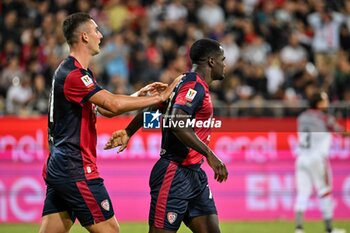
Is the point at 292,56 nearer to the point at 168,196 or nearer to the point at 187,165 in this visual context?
the point at 187,165

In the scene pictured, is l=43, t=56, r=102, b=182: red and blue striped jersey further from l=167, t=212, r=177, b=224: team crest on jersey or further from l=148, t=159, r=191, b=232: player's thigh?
l=167, t=212, r=177, b=224: team crest on jersey

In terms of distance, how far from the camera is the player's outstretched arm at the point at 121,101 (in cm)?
752

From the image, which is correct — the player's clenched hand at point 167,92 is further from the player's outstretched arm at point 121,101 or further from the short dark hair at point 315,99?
the short dark hair at point 315,99

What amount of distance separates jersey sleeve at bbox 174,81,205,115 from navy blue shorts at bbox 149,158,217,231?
0.66m

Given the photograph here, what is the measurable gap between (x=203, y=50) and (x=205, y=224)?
1.77 metres

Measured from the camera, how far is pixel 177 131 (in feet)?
25.2

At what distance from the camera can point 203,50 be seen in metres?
8.09

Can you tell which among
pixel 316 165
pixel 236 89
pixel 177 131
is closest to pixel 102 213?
pixel 177 131

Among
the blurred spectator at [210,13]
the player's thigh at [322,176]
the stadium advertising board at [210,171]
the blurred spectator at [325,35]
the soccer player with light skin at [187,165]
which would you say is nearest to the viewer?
the soccer player with light skin at [187,165]

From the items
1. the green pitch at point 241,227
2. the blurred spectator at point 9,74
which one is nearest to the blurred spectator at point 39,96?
the blurred spectator at point 9,74

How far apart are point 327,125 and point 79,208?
6.96 meters

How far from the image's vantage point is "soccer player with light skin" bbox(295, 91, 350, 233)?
13.4 metres

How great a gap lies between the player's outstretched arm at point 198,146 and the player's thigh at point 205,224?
2.28ft

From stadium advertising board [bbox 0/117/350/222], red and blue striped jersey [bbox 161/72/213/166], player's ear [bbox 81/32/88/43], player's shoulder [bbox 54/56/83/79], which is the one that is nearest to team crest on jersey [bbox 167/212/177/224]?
red and blue striped jersey [bbox 161/72/213/166]
